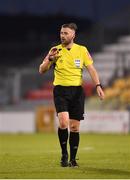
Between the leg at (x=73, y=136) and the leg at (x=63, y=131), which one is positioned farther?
the leg at (x=73, y=136)

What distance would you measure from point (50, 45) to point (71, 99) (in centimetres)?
2514

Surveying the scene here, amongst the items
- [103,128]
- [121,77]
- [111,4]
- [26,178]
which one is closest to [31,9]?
[111,4]

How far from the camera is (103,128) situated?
2530cm

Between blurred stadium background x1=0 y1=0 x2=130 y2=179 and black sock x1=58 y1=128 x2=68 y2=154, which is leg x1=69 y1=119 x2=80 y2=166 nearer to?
black sock x1=58 y1=128 x2=68 y2=154

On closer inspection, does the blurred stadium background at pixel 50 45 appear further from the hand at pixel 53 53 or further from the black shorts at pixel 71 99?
the hand at pixel 53 53

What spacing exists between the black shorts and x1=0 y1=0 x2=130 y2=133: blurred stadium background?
1817cm

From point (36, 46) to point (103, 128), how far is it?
10949mm

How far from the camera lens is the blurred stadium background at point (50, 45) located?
30.3 metres

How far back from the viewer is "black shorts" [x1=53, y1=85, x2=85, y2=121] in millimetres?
9562

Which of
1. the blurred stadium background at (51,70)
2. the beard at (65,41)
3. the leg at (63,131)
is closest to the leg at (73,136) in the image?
the leg at (63,131)

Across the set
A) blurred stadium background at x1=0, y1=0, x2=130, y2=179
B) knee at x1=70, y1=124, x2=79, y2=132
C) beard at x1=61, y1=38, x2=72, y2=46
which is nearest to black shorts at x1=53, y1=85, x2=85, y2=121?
knee at x1=70, y1=124, x2=79, y2=132

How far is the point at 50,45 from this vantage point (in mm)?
34625

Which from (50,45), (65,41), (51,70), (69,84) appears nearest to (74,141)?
(69,84)

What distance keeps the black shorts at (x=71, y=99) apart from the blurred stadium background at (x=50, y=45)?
18.2m
